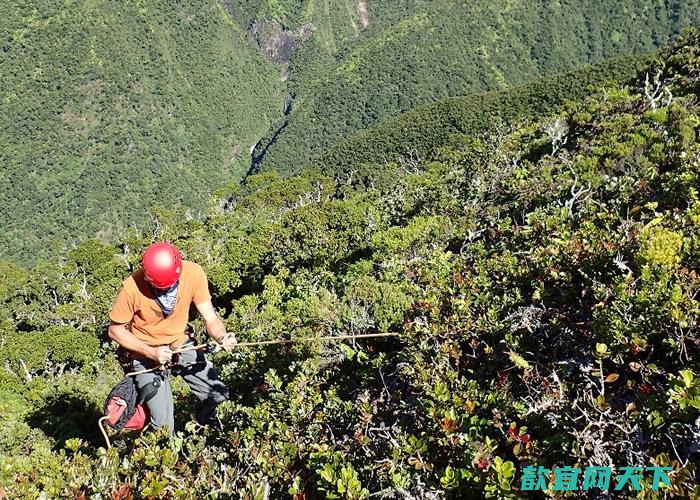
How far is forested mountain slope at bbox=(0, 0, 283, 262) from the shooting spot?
140 metres

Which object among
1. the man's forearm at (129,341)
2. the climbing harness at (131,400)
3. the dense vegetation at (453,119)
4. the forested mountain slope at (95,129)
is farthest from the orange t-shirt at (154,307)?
the forested mountain slope at (95,129)

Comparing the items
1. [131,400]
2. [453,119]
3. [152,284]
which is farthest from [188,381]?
[453,119]

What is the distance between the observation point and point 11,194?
139 meters

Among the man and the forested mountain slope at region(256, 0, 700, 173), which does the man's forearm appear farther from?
the forested mountain slope at region(256, 0, 700, 173)

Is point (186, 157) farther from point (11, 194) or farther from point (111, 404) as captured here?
point (111, 404)

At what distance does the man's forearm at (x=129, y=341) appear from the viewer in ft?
18.0

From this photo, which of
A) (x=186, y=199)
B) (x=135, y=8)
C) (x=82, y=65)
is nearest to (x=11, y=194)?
(x=186, y=199)

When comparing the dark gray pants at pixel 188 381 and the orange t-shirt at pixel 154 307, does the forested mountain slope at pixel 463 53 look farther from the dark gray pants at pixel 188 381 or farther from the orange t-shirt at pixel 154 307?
the orange t-shirt at pixel 154 307

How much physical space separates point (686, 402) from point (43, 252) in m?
145

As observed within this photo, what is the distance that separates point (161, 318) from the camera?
5.74m

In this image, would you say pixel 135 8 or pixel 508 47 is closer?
pixel 508 47

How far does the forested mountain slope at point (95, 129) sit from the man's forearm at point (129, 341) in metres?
139

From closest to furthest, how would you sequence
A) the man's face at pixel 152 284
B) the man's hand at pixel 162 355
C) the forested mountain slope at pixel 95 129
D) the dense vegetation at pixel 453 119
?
1. the man's face at pixel 152 284
2. the man's hand at pixel 162 355
3. the dense vegetation at pixel 453 119
4. the forested mountain slope at pixel 95 129

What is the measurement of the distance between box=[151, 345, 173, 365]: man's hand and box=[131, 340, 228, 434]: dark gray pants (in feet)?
0.86
